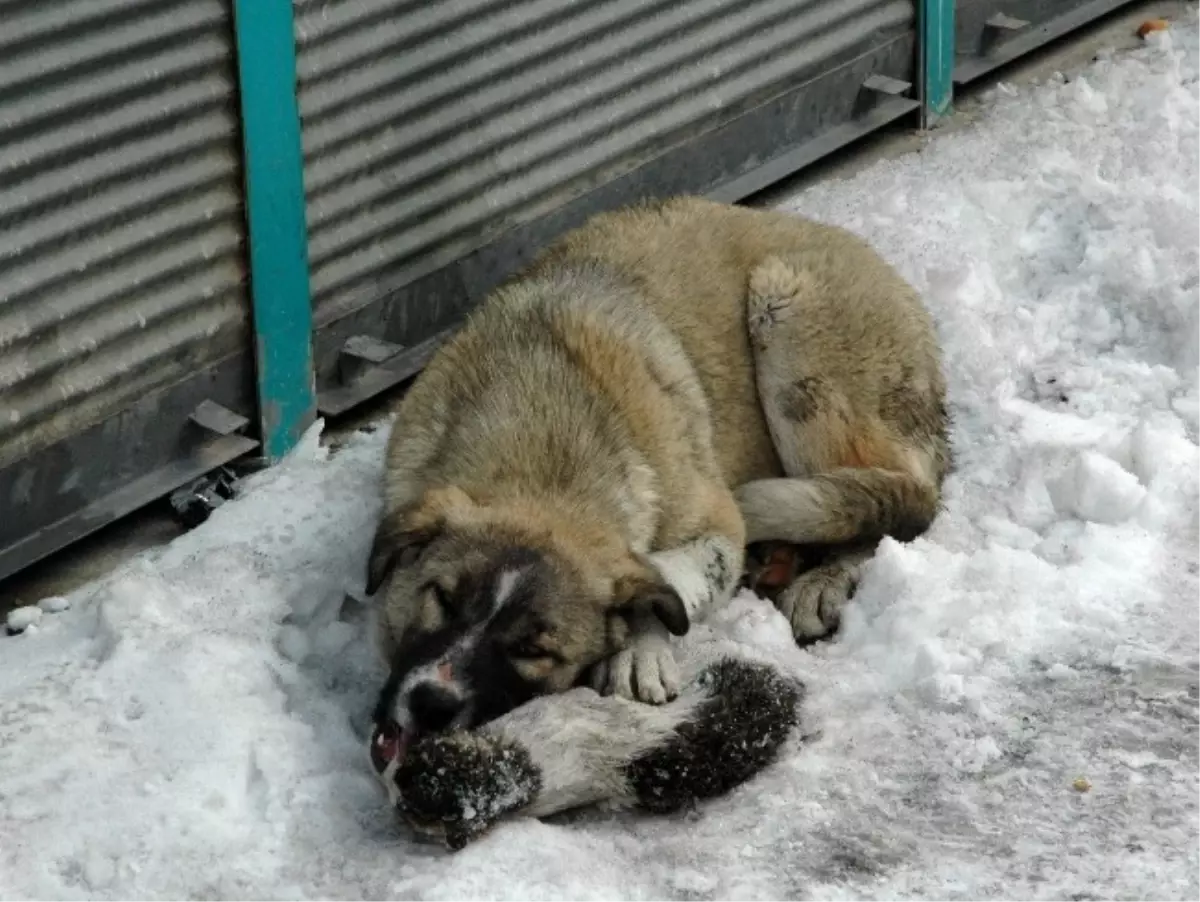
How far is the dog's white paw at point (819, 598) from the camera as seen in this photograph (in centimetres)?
497

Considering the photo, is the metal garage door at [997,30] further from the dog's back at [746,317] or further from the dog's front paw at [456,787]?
the dog's front paw at [456,787]

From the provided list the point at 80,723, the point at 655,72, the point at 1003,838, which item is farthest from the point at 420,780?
the point at 655,72

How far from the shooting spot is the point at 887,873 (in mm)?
3979

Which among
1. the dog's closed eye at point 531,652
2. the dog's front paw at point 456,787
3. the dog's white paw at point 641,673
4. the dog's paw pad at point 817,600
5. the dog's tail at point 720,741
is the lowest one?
the dog's paw pad at point 817,600

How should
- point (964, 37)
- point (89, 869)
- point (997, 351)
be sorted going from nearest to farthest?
point (89, 869), point (997, 351), point (964, 37)

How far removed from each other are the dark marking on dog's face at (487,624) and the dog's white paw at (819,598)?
59 centimetres

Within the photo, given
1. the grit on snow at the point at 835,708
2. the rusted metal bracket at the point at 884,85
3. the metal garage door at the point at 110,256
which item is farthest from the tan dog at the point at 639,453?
the rusted metal bracket at the point at 884,85

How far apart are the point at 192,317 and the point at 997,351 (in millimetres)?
2652

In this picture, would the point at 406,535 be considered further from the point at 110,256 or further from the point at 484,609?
the point at 110,256

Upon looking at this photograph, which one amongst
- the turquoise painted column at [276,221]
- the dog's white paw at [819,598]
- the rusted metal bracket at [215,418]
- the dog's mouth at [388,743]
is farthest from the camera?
the rusted metal bracket at [215,418]

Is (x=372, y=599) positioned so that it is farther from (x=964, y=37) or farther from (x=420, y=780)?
(x=964, y=37)

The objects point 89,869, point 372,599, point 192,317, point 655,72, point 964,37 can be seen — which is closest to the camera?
point 89,869

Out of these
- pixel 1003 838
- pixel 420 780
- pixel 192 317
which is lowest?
pixel 1003 838

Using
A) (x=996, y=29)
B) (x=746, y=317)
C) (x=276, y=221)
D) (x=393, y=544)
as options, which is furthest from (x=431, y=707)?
(x=996, y=29)
